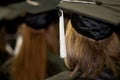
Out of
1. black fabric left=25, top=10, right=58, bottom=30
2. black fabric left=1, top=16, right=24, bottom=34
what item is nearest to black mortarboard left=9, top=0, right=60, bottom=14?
black fabric left=25, top=10, right=58, bottom=30

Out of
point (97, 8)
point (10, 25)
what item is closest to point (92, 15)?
point (97, 8)

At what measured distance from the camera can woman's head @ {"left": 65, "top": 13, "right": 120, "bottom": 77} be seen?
64.5 inches

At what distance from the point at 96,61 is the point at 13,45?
8.59 ft

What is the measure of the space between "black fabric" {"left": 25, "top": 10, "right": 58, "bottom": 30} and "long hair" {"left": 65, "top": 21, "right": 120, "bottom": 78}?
1029mm

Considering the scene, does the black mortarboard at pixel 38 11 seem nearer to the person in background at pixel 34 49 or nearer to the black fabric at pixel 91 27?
the person in background at pixel 34 49

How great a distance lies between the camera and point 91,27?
1.71 meters

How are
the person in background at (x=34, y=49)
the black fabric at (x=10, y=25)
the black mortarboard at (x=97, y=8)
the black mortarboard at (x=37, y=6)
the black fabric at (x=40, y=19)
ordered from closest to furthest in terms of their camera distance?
the black mortarboard at (x=97, y=8) < the black mortarboard at (x=37, y=6) < the black fabric at (x=40, y=19) < the person in background at (x=34, y=49) < the black fabric at (x=10, y=25)

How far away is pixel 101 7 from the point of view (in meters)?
1.70

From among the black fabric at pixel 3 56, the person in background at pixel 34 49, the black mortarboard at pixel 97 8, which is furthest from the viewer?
the black fabric at pixel 3 56

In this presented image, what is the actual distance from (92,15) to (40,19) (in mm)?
1114

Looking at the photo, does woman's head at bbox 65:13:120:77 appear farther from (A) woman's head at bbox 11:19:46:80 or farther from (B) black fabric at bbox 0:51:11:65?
(B) black fabric at bbox 0:51:11:65

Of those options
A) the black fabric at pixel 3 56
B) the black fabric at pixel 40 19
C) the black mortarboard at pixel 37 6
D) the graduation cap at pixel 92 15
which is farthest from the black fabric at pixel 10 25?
the graduation cap at pixel 92 15

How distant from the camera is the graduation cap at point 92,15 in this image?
1.64 meters

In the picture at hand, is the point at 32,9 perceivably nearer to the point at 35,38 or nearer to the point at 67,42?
the point at 35,38
